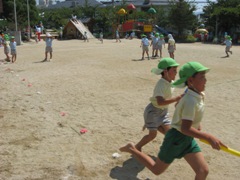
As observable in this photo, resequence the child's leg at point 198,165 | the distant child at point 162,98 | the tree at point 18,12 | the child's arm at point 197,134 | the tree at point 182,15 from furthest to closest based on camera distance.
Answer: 1. the tree at point 18,12
2. the tree at point 182,15
3. the distant child at point 162,98
4. the child's leg at point 198,165
5. the child's arm at point 197,134

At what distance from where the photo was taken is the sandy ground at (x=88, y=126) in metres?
4.52

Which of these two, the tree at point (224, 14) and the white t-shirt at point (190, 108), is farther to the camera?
the tree at point (224, 14)

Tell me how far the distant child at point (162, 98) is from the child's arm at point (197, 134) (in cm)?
86

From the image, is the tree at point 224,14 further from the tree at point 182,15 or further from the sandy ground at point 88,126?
the sandy ground at point 88,126

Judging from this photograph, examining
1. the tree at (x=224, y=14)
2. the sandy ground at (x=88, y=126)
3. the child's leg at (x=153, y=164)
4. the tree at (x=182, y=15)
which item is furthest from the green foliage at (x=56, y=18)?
the child's leg at (x=153, y=164)

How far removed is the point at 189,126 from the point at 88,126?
357 cm

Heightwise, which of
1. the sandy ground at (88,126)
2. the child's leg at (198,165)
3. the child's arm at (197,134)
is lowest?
the sandy ground at (88,126)

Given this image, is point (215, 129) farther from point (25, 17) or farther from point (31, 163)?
point (25, 17)

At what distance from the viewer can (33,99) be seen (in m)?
8.89

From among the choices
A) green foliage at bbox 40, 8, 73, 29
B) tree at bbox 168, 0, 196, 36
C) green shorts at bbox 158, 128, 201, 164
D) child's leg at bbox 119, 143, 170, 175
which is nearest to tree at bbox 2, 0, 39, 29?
green foliage at bbox 40, 8, 73, 29

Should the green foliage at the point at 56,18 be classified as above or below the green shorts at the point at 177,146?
above

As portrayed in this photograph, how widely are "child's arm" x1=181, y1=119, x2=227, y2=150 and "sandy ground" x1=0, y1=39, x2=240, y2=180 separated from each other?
1395mm

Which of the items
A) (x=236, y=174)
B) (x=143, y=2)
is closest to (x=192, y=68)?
(x=236, y=174)

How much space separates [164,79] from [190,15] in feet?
137
